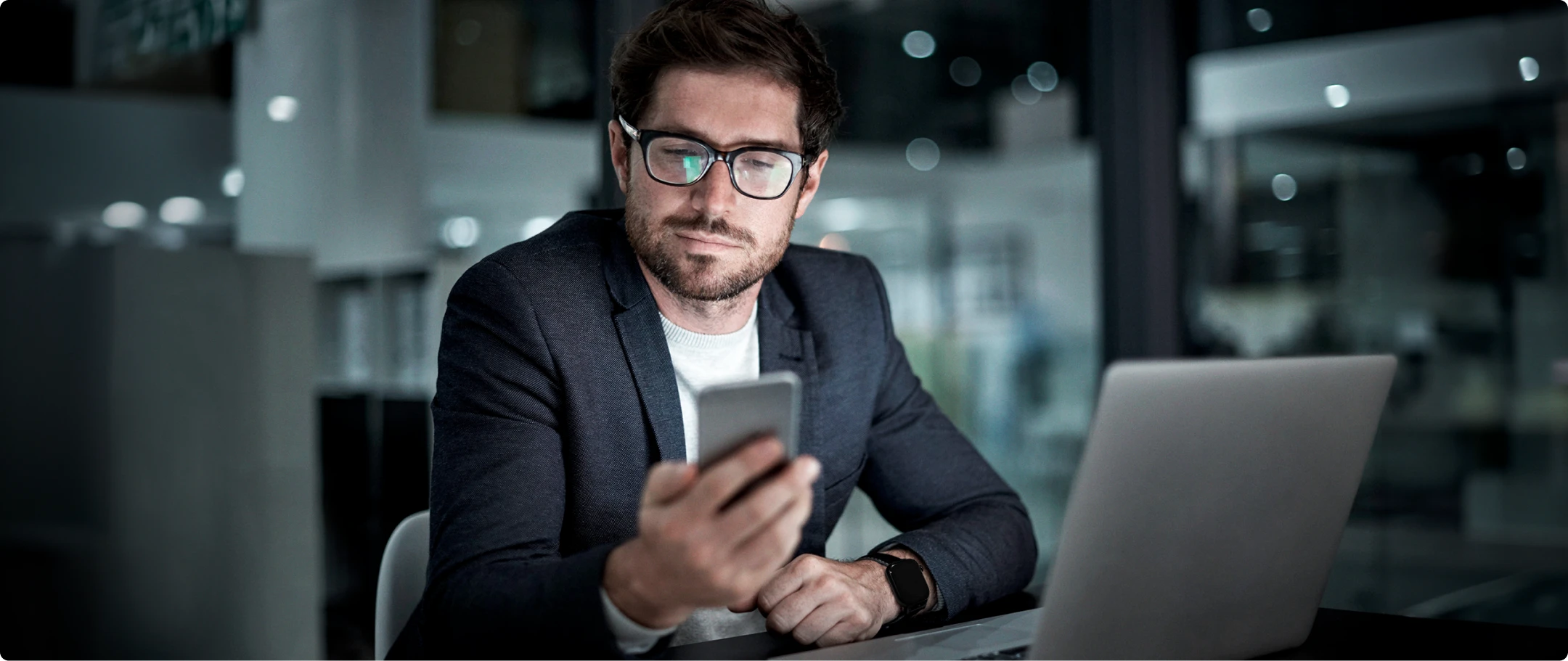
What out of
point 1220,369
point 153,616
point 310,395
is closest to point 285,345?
point 310,395

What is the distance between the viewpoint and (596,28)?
8.14 feet

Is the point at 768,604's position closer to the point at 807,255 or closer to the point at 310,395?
the point at 807,255

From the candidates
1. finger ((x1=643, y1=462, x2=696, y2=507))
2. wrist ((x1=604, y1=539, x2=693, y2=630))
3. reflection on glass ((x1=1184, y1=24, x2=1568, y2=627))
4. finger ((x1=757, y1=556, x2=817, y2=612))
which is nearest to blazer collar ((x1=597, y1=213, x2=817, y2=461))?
finger ((x1=757, y1=556, x2=817, y2=612))

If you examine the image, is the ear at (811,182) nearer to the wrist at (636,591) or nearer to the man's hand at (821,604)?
the man's hand at (821,604)

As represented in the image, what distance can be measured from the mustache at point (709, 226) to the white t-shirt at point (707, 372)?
Result: 0.12m

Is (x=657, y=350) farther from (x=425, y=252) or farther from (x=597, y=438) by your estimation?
(x=425, y=252)

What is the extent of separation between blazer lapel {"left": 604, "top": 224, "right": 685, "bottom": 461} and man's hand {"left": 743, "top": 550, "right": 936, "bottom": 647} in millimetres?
247

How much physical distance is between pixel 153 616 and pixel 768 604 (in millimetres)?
1608

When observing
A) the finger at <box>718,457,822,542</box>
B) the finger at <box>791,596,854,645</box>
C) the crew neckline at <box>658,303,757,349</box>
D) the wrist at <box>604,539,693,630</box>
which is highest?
the crew neckline at <box>658,303,757,349</box>

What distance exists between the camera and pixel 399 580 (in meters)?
1.43

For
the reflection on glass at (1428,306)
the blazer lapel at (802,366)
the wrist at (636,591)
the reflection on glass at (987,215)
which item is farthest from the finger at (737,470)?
the reflection on glass at (987,215)

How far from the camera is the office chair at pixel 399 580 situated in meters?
1.42

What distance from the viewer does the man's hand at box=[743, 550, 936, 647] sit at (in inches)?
47.8

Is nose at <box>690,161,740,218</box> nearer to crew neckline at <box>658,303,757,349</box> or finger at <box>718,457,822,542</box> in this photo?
crew neckline at <box>658,303,757,349</box>
